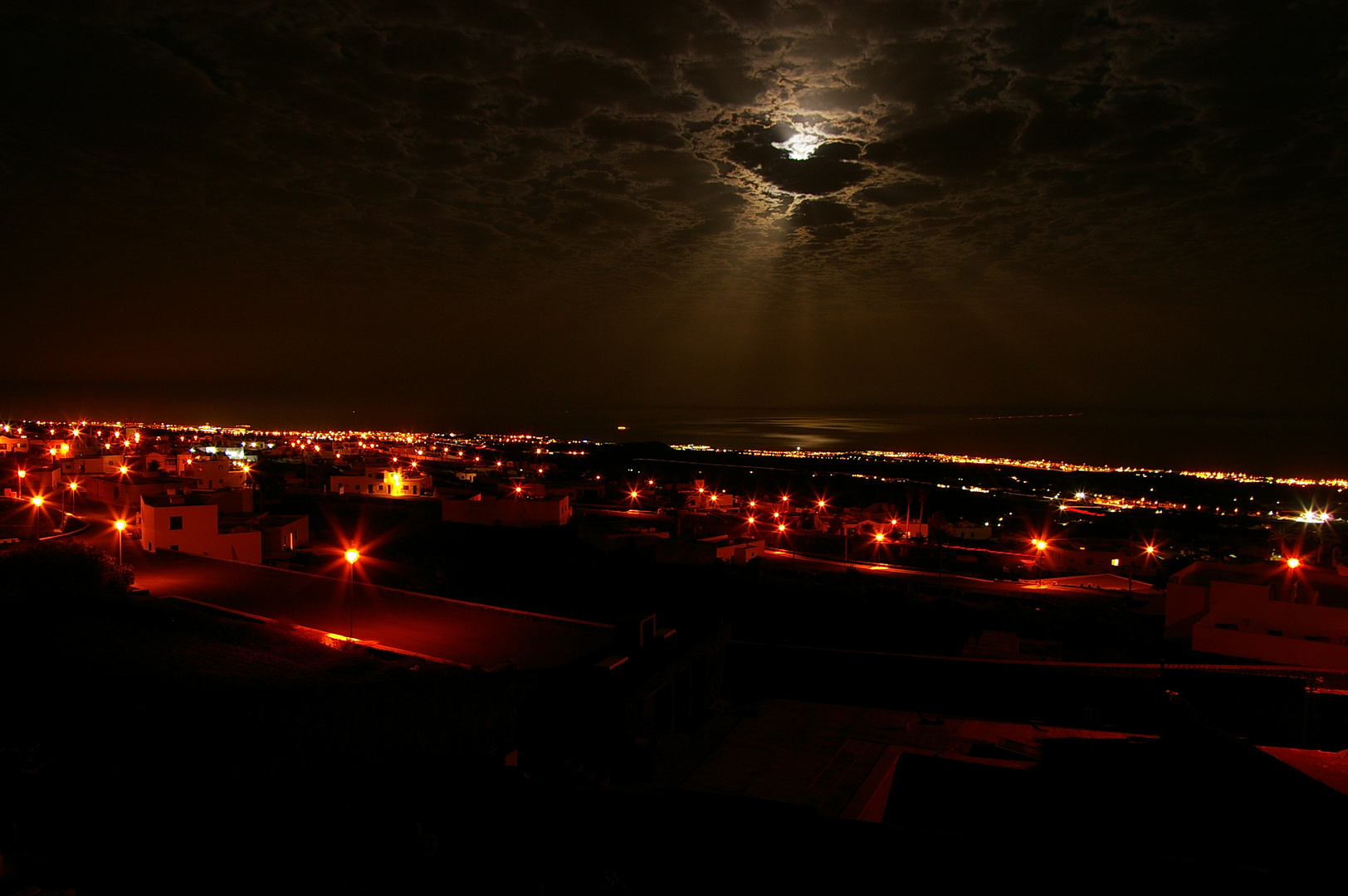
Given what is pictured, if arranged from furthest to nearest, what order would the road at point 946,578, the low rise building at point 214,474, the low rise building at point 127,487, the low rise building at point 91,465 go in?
1. the low rise building at point 91,465
2. the low rise building at point 214,474
3. the low rise building at point 127,487
4. the road at point 946,578

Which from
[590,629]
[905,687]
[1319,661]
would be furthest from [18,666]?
[1319,661]

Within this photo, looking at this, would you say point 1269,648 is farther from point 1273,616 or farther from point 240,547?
point 240,547

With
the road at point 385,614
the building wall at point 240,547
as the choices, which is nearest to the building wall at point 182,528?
the building wall at point 240,547

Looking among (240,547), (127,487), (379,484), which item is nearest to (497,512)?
(127,487)

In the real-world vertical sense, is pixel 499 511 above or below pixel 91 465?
below

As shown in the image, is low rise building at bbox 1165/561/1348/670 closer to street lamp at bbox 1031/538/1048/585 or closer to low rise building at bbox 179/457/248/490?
street lamp at bbox 1031/538/1048/585

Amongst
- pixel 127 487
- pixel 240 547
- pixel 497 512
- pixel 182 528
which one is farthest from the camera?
pixel 497 512

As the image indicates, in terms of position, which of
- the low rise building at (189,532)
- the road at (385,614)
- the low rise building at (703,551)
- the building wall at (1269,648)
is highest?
the low rise building at (189,532)

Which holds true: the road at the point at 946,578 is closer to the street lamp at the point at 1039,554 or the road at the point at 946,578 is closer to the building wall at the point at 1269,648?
the street lamp at the point at 1039,554

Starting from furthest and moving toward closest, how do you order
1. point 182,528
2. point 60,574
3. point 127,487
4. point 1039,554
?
point 1039,554 < point 127,487 < point 182,528 < point 60,574

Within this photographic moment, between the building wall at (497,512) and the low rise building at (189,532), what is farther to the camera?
the building wall at (497,512)
